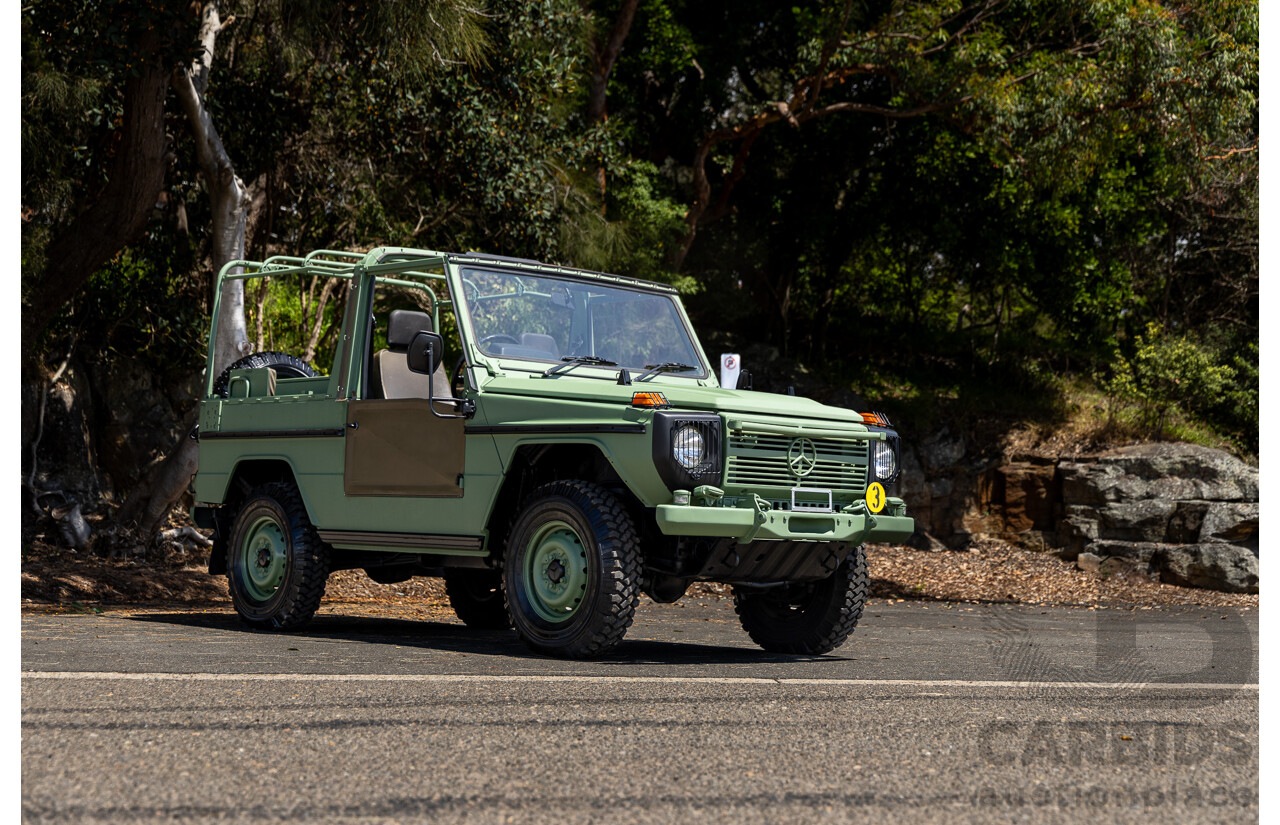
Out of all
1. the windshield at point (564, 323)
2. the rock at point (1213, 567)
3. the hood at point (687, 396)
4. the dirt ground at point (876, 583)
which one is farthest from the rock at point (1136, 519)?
the hood at point (687, 396)

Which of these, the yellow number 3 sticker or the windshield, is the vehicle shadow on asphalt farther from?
the windshield

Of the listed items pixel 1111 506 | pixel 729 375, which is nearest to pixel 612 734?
pixel 729 375

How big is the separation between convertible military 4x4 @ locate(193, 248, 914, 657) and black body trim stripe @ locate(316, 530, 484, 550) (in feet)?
0.05

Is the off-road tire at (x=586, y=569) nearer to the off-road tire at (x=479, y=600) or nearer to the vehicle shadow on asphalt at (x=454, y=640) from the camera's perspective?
the vehicle shadow on asphalt at (x=454, y=640)

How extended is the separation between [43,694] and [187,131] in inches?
433

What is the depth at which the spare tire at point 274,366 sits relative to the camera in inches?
412

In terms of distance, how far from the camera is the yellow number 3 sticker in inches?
331

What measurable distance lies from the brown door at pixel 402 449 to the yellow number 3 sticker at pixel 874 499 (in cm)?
253

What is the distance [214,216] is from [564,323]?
22.7 feet

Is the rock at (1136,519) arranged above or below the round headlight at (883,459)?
below

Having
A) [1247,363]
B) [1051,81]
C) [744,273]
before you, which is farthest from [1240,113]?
[744,273]

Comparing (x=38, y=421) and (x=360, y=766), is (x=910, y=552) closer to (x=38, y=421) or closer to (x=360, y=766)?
(x=38, y=421)

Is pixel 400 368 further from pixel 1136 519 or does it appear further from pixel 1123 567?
pixel 1136 519

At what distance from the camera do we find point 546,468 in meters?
8.55
